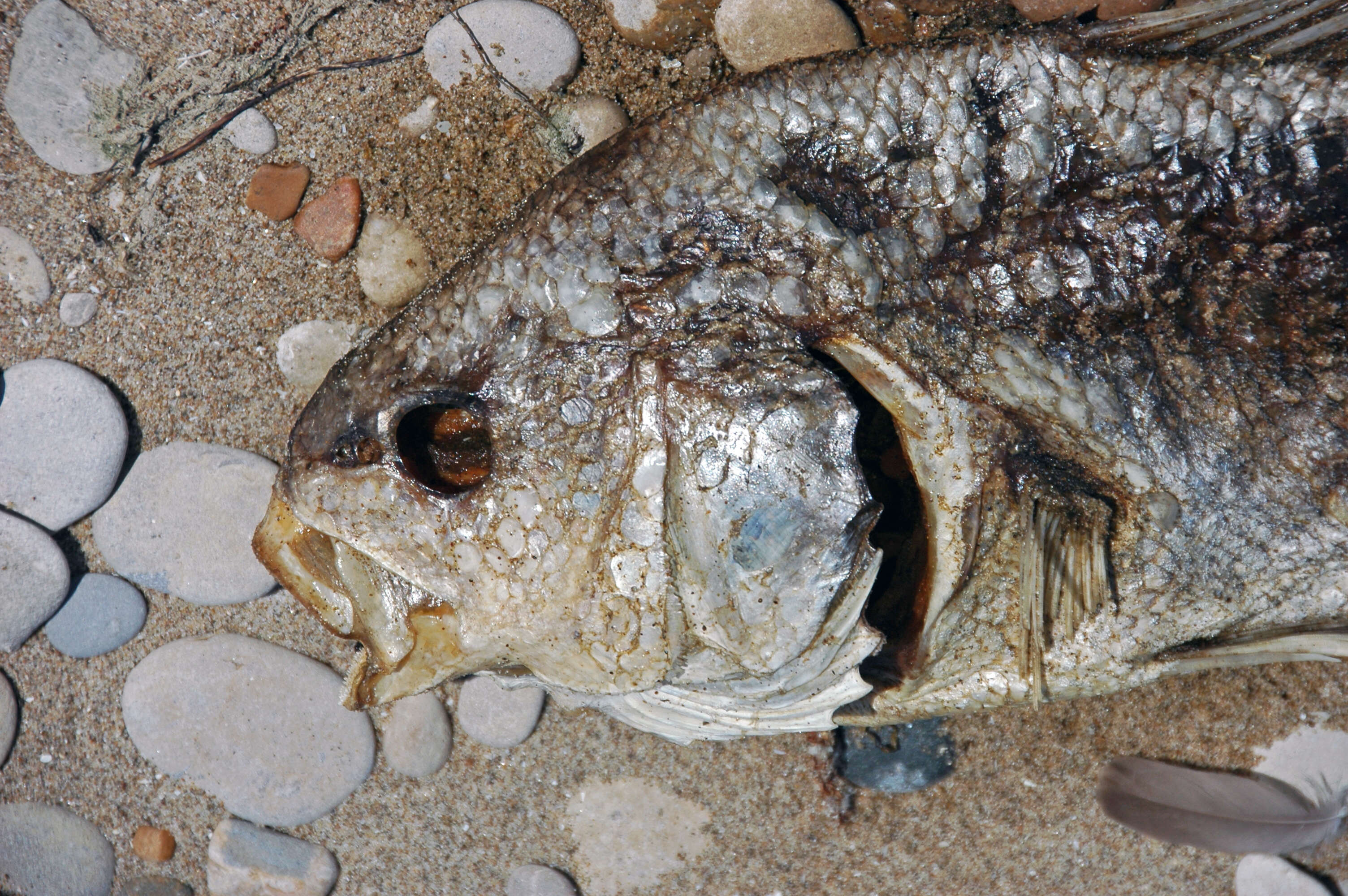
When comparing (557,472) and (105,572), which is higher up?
(557,472)

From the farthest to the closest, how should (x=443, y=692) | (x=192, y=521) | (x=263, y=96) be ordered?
1. (x=443, y=692)
2. (x=192, y=521)
3. (x=263, y=96)

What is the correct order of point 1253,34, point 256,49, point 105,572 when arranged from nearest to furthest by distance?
point 1253,34
point 256,49
point 105,572

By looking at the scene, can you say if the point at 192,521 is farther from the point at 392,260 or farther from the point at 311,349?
the point at 392,260

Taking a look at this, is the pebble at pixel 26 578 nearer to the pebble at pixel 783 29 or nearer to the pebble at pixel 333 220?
the pebble at pixel 333 220

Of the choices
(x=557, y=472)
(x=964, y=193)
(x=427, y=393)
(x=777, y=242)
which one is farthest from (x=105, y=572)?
(x=964, y=193)

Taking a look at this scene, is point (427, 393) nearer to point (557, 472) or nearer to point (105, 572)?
point (557, 472)

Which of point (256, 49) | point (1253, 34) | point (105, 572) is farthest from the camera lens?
point (105, 572)

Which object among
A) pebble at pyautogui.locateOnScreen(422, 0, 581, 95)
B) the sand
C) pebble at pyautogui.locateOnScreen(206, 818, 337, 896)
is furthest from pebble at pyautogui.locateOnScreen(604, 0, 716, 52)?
pebble at pyautogui.locateOnScreen(206, 818, 337, 896)

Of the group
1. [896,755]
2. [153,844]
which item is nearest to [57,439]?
[153,844]
